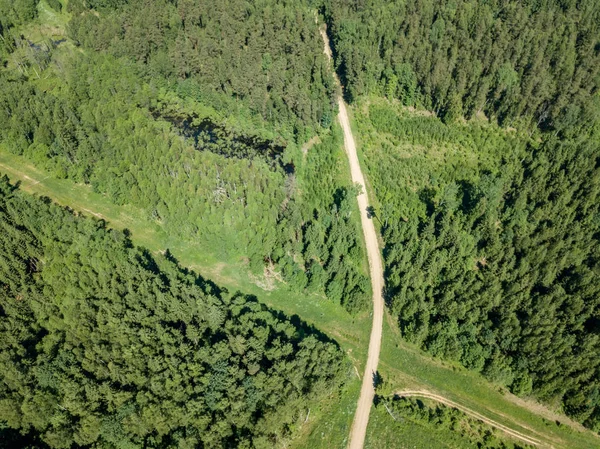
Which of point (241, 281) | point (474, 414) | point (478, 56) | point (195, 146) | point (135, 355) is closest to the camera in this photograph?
point (135, 355)

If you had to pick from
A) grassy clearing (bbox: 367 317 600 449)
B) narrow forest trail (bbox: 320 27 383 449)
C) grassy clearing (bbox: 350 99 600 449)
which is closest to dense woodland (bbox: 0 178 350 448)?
narrow forest trail (bbox: 320 27 383 449)

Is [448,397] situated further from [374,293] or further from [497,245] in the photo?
[497,245]

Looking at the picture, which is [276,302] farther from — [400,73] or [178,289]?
[400,73]

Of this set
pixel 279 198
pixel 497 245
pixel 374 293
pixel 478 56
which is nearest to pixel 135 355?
pixel 279 198

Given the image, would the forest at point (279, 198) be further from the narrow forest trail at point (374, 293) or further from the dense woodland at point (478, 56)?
the narrow forest trail at point (374, 293)

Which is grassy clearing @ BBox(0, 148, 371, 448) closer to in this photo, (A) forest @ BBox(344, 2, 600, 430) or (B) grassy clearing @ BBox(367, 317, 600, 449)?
(B) grassy clearing @ BBox(367, 317, 600, 449)

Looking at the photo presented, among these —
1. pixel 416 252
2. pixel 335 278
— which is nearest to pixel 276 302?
pixel 335 278
